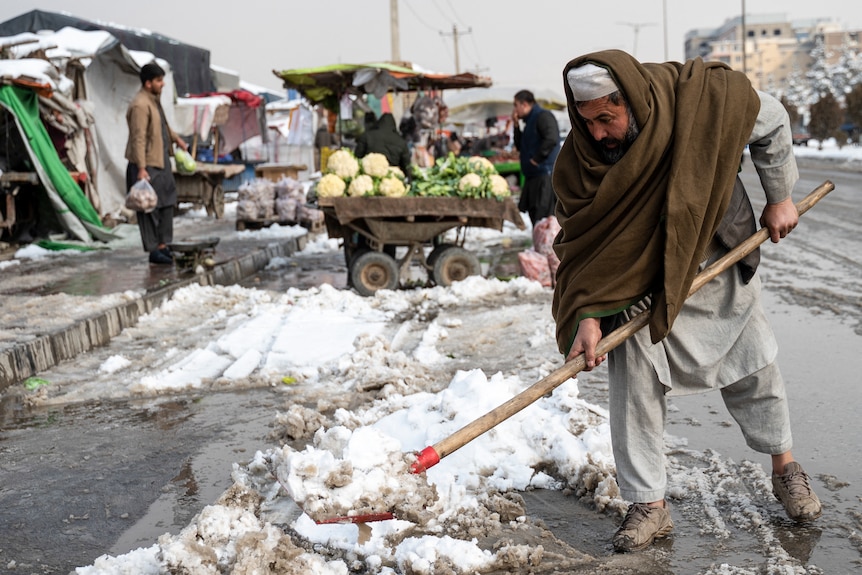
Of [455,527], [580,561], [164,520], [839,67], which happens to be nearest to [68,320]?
[164,520]

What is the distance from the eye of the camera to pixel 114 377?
5961mm

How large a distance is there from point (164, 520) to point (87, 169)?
1190cm

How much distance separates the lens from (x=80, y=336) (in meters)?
6.88

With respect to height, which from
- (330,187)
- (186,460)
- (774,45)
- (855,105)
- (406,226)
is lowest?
(186,460)

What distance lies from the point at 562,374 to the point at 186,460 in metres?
2.12

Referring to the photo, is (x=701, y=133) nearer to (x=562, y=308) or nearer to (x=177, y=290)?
(x=562, y=308)

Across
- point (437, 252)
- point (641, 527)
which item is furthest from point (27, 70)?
point (641, 527)

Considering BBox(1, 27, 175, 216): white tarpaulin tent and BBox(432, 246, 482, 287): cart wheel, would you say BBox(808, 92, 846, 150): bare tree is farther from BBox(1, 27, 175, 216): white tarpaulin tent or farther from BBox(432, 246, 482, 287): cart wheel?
BBox(432, 246, 482, 287): cart wheel

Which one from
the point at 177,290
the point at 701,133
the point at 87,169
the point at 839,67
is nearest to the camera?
the point at 701,133

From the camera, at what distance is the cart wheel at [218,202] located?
17156 millimetres

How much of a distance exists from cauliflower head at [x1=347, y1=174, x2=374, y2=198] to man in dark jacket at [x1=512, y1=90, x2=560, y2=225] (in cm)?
210

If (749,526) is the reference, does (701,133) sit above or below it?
above

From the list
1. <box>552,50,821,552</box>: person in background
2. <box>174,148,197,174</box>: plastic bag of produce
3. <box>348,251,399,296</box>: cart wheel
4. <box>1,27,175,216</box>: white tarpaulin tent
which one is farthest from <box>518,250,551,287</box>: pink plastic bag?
<box>1,27,175,216</box>: white tarpaulin tent

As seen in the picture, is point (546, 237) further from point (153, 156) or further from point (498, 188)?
point (153, 156)
